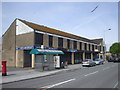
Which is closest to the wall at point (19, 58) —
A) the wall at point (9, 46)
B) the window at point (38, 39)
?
the wall at point (9, 46)

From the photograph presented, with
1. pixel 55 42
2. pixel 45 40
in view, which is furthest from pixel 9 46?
pixel 55 42

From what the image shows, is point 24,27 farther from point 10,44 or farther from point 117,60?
point 117,60

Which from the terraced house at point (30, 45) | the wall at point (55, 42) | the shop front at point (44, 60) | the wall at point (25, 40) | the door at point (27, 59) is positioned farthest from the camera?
the wall at point (55, 42)

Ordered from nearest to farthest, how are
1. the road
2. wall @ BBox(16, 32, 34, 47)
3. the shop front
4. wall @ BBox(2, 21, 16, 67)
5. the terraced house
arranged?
the road, the shop front, the terraced house, wall @ BBox(16, 32, 34, 47), wall @ BBox(2, 21, 16, 67)

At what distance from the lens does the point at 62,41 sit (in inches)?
1256

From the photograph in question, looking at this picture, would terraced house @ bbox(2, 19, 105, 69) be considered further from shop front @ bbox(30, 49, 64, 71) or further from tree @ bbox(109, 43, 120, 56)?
tree @ bbox(109, 43, 120, 56)

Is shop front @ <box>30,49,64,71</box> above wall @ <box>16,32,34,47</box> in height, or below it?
below

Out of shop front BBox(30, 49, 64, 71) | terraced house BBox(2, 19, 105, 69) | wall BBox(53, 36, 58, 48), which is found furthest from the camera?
wall BBox(53, 36, 58, 48)

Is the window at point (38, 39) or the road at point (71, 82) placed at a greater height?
the window at point (38, 39)

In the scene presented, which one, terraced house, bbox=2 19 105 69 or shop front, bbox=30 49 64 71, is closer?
shop front, bbox=30 49 64 71

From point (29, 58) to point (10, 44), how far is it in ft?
17.9

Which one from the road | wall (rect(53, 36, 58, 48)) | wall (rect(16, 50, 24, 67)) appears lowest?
the road

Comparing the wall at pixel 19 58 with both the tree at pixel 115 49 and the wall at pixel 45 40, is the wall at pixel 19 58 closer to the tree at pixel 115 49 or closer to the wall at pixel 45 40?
the wall at pixel 45 40

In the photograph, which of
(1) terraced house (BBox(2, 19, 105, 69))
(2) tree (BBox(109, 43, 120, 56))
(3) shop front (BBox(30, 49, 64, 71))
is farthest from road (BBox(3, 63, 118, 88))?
(2) tree (BBox(109, 43, 120, 56))
